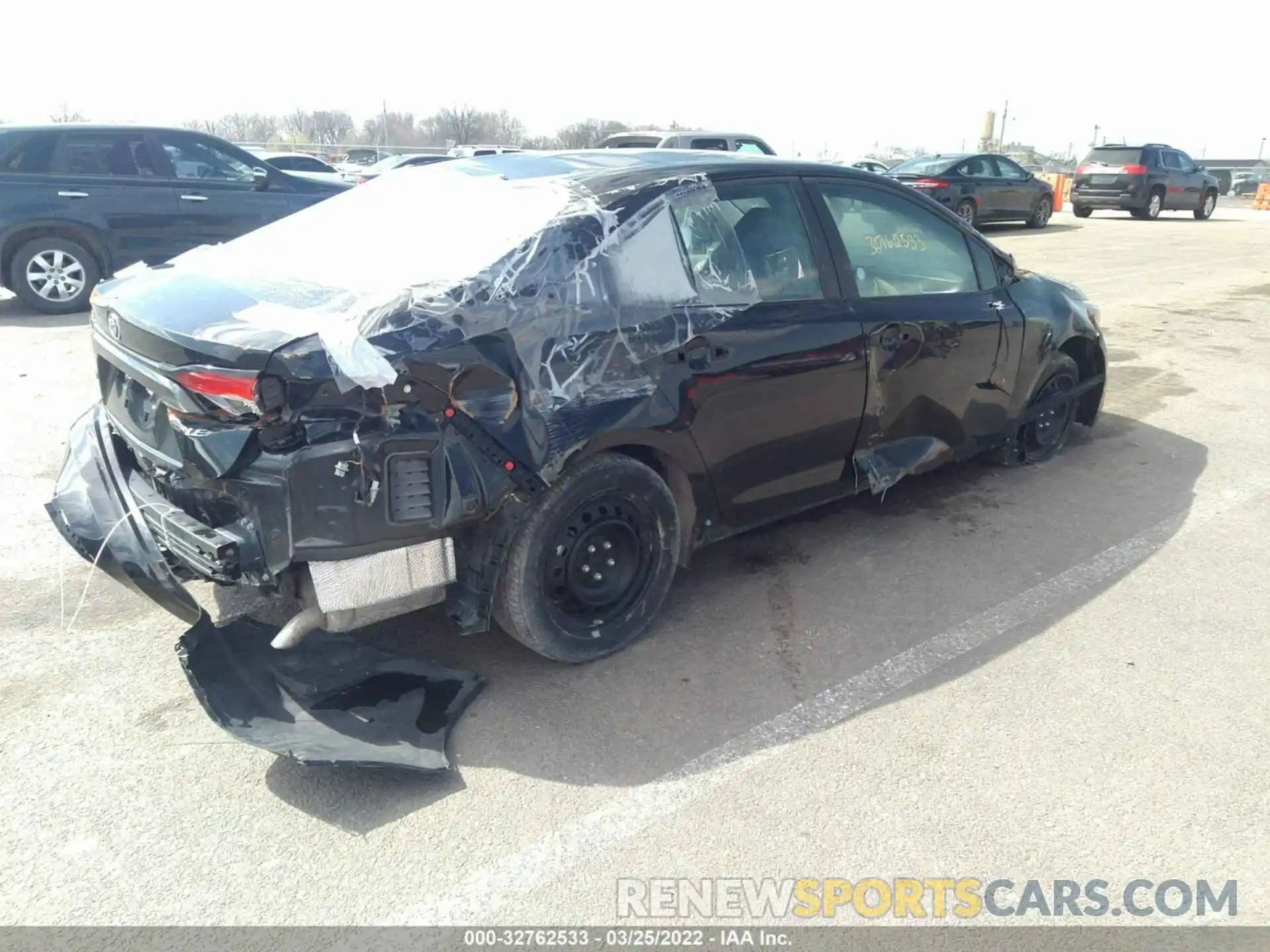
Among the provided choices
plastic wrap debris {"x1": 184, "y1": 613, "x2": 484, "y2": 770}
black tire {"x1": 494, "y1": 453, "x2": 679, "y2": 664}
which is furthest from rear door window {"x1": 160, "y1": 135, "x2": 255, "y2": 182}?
black tire {"x1": 494, "y1": 453, "x2": 679, "y2": 664}

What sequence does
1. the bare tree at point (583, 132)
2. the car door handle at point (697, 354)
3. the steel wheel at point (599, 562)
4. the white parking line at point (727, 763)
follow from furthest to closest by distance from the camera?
the bare tree at point (583, 132) < the car door handle at point (697, 354) < the steel wheel at point (599, 562) < the white parking line at point (727, 763)

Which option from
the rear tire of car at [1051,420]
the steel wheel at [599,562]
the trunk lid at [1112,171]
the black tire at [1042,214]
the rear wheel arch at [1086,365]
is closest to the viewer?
the steel wheel at [599,562]

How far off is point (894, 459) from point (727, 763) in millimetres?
1977

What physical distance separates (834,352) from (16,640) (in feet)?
11.1

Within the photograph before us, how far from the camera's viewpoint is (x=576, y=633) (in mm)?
3430

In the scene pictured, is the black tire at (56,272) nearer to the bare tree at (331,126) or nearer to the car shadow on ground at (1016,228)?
the car shadow on ground at (1016,228)

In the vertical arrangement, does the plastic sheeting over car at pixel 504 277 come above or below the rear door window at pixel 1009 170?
below


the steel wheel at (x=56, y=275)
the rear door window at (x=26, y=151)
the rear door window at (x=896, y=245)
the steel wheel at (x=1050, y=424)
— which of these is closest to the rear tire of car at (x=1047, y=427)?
the steel wheel at (x=1050, y=424)

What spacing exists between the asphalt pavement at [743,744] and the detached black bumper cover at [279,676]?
0.12 meters

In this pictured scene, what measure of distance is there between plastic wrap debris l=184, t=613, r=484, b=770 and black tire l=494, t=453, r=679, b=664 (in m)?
0.34

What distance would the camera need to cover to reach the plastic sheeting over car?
9.57 feet

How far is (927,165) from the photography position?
18.5 metres

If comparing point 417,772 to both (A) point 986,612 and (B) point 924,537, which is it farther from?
(B) point 924,537

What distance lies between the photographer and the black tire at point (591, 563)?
3217mm
